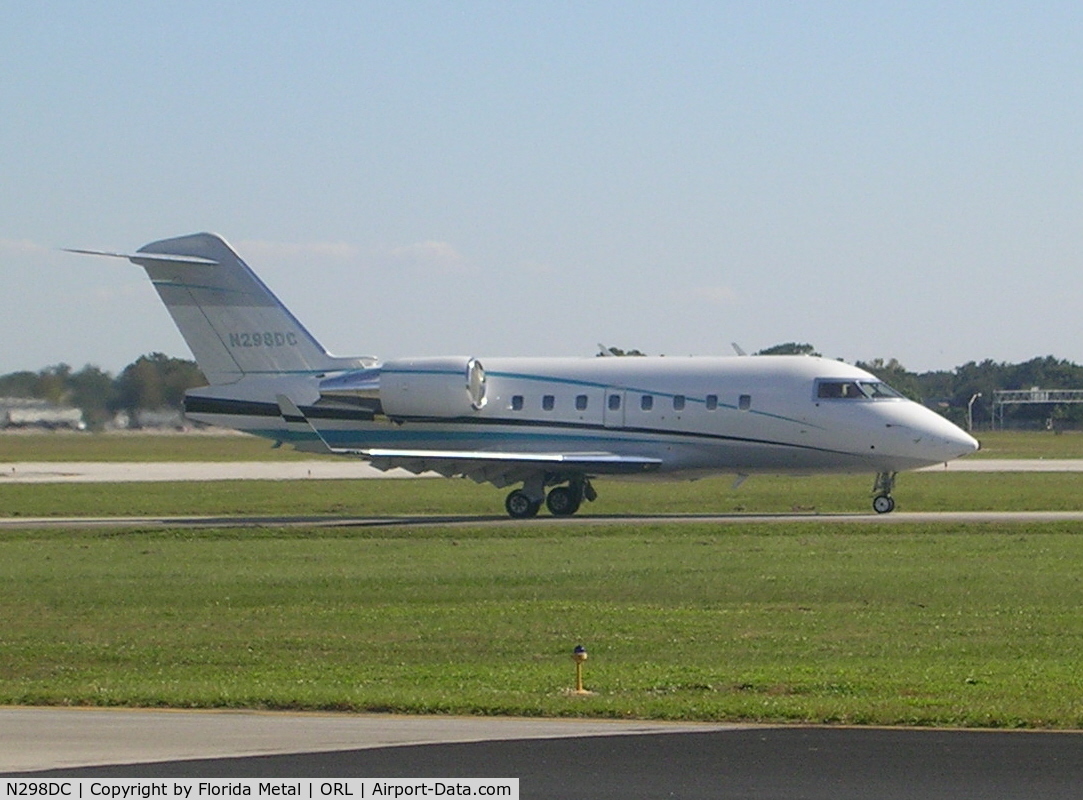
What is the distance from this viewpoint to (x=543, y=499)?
39156mm

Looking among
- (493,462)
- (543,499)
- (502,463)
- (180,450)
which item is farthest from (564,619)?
(180,450)

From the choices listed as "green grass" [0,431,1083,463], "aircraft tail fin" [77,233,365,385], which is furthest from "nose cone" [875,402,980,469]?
"green grass" [0,431,1083,463]

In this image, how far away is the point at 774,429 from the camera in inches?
1465

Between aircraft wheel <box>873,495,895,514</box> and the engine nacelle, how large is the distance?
917 centimetres

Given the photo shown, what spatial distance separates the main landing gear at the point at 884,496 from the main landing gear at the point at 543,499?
6.61 meters

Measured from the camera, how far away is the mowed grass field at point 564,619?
547 inches

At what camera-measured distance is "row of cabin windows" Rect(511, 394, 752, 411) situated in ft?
123

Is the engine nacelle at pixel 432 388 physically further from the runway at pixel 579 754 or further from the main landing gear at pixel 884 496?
the runway at pixel 579 754

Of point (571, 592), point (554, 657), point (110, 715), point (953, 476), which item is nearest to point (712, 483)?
point (953, 476)

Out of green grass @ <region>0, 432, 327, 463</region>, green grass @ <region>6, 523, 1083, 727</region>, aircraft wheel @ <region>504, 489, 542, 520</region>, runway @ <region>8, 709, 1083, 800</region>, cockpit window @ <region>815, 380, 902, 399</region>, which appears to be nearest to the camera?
runway @ <region>8, 709, 1083, 800</region>

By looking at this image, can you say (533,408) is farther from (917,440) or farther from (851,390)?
(917,440)

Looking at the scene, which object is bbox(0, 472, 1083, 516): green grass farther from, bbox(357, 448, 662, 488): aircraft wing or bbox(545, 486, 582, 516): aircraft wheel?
bbox(357, 448, 662, 488): aircraft wing

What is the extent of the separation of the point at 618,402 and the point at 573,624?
19411 mm

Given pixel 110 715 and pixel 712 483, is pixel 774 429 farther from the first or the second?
pixel 110 715
